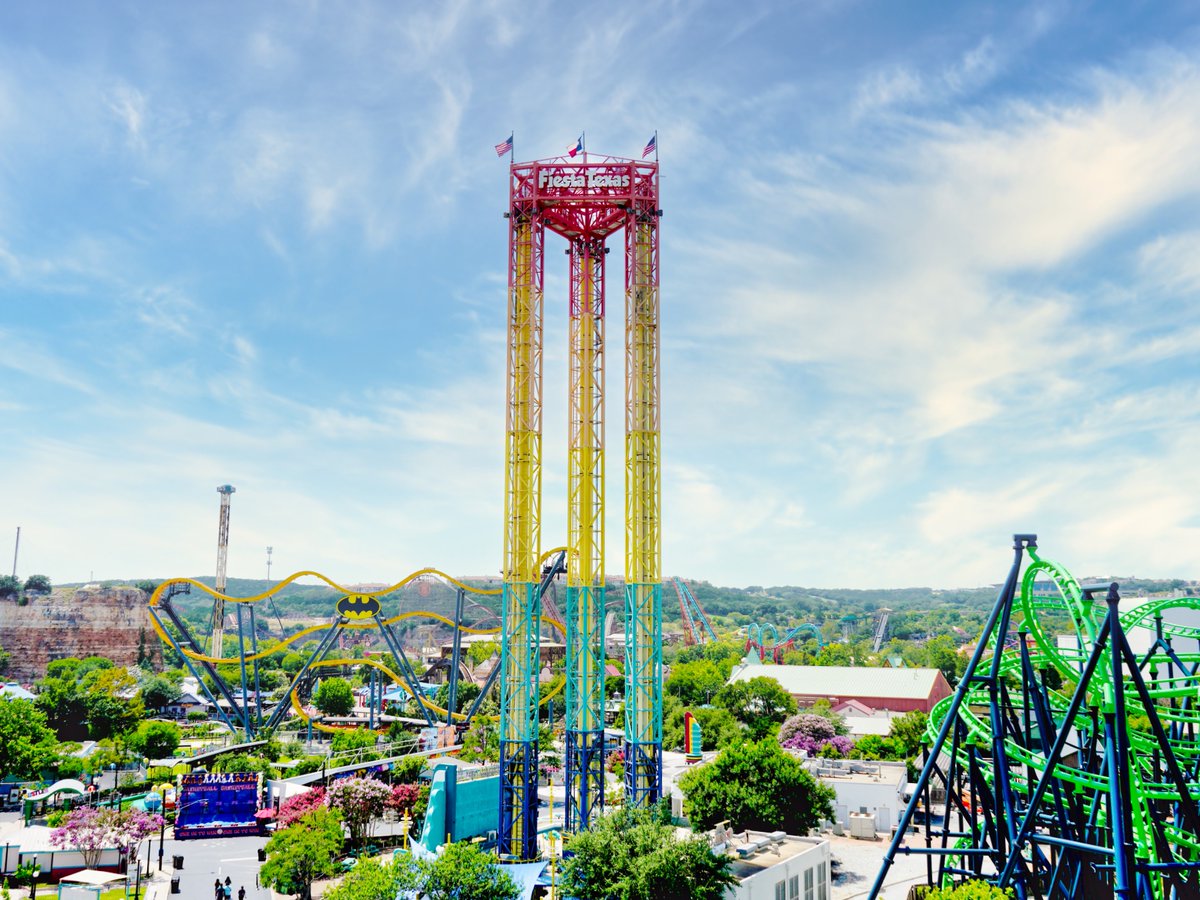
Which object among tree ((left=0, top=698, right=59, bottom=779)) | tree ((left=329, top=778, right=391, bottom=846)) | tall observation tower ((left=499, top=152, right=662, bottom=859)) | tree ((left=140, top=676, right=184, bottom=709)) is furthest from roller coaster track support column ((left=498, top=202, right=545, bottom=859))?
tree ((left=140, top=676, right=184, bottom=709))

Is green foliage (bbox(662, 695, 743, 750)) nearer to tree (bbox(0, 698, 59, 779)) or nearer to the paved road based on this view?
the paved road

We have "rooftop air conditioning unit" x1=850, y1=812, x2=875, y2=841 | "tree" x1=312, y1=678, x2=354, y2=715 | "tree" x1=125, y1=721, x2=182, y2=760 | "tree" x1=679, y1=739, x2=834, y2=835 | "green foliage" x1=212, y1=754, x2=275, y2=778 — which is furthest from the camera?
"tree" x1=312, y1=678, x2=354, y2=715

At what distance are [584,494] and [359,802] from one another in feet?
56.2

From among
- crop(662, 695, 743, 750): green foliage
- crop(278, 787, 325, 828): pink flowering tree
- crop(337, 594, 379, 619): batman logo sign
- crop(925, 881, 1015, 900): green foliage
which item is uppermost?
crop(337, 594, 379, 619): batman logo sign

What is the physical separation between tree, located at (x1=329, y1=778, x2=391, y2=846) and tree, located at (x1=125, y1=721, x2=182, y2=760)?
1105 inches

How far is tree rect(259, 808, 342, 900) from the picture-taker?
3400 cm

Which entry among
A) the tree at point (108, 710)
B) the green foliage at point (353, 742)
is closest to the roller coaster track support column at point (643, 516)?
the green foliage at point (353, 742)

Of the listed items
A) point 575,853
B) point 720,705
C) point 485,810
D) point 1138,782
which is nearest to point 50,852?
point 485,810

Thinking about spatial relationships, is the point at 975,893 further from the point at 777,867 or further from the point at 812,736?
the point at 812,736

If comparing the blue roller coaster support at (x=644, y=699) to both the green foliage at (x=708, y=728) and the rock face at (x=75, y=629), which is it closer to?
the green foliage at (x=708, y=728)

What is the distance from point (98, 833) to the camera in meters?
37.6

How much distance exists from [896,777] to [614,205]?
117 feet

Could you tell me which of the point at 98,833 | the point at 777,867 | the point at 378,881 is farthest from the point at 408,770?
the point at 777,867

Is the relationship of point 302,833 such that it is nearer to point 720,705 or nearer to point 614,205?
point 614,205
